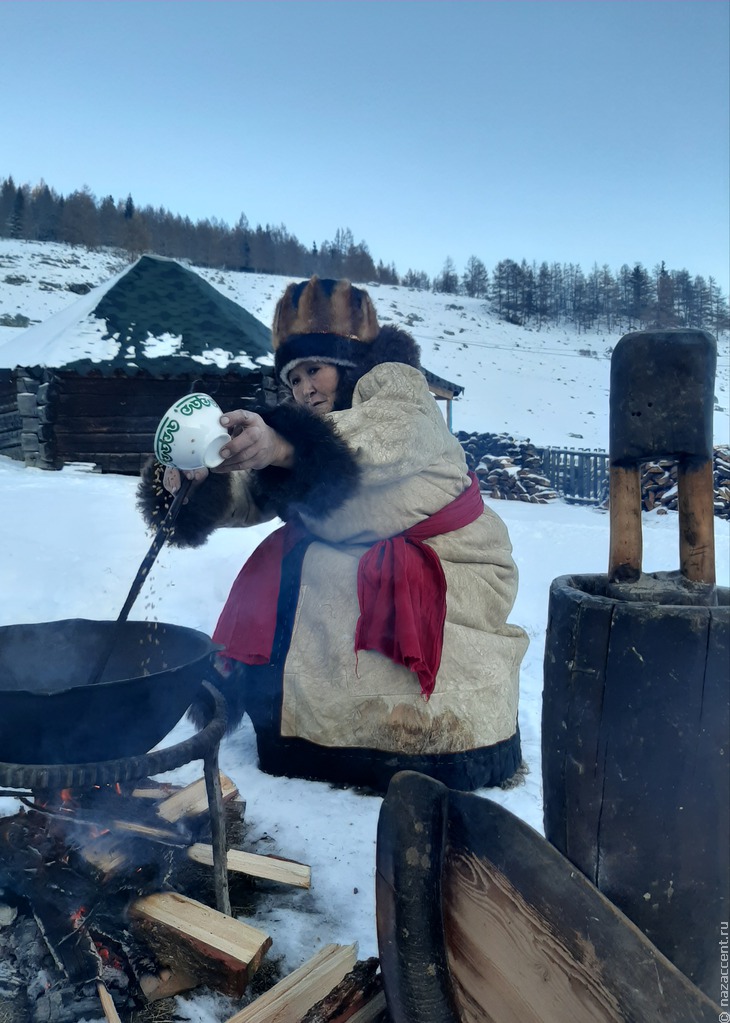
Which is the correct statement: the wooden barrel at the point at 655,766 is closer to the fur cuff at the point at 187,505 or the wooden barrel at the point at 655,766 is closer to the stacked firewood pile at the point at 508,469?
the fur cuff at the point at 187,505

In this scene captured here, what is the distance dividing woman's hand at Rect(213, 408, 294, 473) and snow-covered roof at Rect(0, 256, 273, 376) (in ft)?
27.5

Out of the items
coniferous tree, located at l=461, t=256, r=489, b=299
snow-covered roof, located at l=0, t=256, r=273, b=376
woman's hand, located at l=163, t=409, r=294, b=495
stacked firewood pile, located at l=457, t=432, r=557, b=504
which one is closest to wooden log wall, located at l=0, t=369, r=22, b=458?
snow-covered roof, located at l=0, t=256, r=273, b=376

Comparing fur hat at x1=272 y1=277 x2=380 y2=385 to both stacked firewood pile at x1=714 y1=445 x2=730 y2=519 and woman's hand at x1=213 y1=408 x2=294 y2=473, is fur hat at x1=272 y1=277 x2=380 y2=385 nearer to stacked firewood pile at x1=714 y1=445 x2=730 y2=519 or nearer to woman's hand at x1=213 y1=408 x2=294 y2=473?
woman's hand at x1=213 y1=408 x2=294 y2=473

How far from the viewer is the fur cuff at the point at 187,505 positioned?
260cm

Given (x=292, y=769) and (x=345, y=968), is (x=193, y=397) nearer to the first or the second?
(x=345, y=968)

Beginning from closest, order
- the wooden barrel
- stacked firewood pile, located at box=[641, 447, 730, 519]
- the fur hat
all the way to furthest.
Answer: the wooden barrel
the fur hat
stacked firewood pile, located at box=[641, 447, 730, 519]

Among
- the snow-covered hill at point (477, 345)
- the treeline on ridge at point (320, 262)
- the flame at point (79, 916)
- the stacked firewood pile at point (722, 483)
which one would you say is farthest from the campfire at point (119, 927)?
the treeline on ridge at point (320, 262)

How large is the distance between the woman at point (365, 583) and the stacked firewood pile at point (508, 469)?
10126 millimetres

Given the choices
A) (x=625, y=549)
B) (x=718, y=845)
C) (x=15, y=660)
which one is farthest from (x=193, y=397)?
(x=718, y=845)

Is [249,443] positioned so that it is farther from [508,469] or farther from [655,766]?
[508,469]

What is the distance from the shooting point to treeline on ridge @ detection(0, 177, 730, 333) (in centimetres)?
5112

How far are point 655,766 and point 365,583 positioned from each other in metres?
1.69

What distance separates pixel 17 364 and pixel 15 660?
9.96m

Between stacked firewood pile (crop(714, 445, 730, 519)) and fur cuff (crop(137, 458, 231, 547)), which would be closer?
fur cuff (crop(137, 458, 231, 547))
